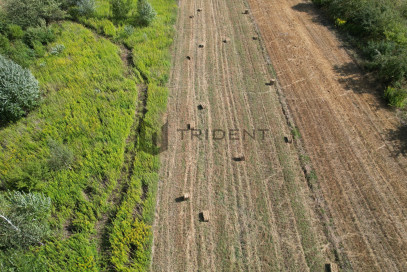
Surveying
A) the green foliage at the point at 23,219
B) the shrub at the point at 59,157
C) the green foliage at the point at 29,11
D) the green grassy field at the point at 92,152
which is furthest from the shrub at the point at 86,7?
the green foliage at the point at 23,219

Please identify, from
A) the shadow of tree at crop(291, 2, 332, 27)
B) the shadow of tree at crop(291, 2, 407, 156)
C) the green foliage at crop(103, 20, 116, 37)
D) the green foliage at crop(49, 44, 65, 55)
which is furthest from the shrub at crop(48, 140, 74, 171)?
the shadow of tree at crop(291, 2, 332, 27)

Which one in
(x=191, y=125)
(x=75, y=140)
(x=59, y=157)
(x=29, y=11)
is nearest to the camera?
(x=59, y=157)

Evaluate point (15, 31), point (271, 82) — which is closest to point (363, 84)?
point (271, 82)

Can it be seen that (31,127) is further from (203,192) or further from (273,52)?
(273,52)

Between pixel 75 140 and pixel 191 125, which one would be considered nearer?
pixel 75 140

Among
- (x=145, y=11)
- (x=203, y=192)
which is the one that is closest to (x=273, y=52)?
(x=145, y=11)

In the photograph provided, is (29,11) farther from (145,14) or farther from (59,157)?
(59,157)
